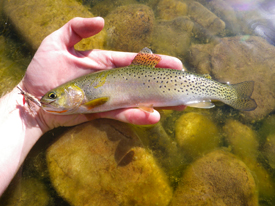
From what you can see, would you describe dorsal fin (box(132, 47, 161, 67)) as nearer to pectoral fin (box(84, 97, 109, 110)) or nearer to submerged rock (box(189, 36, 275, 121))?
Result: pectoral fin (box(84, 97, 109, 110))

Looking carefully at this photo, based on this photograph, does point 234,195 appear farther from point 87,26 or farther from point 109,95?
point 87,26

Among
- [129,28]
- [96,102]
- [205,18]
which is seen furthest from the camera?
[205,18]

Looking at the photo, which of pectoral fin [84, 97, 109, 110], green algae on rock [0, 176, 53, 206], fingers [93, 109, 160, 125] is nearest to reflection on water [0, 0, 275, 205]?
green algae on rock [0, 176, 53, 206]

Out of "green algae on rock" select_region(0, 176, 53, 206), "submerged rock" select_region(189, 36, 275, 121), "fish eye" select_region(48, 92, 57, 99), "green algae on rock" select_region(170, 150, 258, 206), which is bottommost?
"green algae on rock" select_region(0, 176, 53, 206)

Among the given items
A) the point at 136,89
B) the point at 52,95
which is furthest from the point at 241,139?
the point at 52,95

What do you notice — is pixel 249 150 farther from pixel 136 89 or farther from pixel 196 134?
pixel 136 89

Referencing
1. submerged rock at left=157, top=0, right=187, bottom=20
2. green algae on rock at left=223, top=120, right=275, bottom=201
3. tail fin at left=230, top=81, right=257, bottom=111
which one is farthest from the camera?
submerged rock at left=157, top=0, right=187, bottom=20

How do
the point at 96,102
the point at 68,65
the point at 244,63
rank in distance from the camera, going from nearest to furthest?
the point at 96,102 → the point at 68,65 → the point at 244,63

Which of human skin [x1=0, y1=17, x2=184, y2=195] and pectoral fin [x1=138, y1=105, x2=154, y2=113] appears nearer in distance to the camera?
human skin [x1=0, y1=17, x2=184, y2=195]

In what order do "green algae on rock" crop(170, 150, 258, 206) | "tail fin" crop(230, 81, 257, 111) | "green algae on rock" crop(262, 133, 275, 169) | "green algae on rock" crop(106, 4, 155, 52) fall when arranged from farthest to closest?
1. "green algae on rock" crop(106, 4, 155, 52)
2. "green algae on rock" crop(262, 133, 275, 169)
3. "tail fin" crop(230, 81, 257, 111)
4. "green algae on rock" crop(170, 150, 258, 206)
